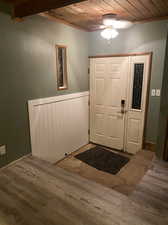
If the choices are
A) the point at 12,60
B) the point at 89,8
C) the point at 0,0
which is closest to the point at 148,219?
the point at 12,60

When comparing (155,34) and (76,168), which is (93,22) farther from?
(76,168)

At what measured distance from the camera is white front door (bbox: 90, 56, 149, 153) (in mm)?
3293

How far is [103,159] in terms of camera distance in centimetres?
345

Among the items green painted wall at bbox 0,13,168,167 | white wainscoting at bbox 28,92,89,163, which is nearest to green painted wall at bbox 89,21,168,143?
green painted wall at bbox 0,13,168,167

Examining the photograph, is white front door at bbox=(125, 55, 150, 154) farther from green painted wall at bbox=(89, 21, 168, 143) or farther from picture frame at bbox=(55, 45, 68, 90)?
picture frame at bbox=(55, 45, 68, 90)

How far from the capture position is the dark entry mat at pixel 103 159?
3145 mm

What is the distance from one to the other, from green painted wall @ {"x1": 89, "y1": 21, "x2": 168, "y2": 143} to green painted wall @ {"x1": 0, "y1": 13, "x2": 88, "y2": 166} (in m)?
1.08

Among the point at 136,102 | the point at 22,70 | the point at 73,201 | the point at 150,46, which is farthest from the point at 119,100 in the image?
the point at 73,201

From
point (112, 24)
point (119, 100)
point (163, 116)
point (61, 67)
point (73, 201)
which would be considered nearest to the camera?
point (73, 201)

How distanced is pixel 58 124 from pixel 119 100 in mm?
1416

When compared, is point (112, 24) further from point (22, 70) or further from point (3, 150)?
point (3, 150)

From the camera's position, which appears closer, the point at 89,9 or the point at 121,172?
the point at 89,9

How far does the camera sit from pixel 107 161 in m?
3.37

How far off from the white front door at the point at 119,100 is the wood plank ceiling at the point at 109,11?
2.38 ft
